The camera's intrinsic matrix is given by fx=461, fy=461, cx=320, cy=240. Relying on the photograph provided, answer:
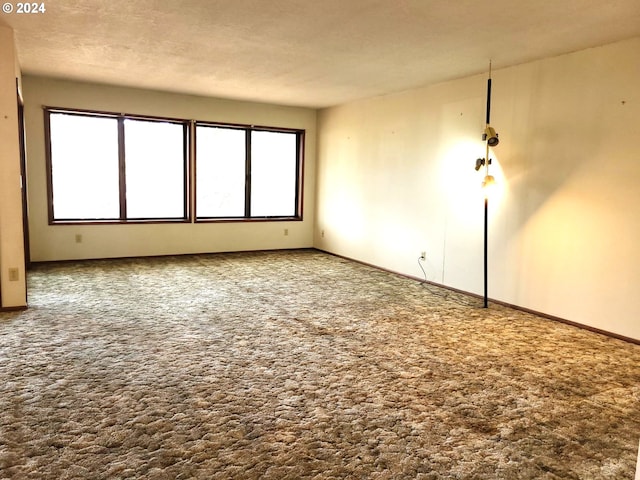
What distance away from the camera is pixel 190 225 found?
7410 mm

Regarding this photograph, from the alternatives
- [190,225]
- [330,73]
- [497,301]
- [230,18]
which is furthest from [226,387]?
[190,225]

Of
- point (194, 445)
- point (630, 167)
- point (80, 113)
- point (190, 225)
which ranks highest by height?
point (80, 113)

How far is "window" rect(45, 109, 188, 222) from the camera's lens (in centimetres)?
654

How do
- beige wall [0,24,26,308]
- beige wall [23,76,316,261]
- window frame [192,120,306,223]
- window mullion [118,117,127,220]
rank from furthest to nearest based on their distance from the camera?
window frame [192,120,306,223] < window mullion [118,117,127,220] < beige wall [23,76,316,261] < beige wall [0,24,26,308]

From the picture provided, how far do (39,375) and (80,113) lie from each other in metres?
4.72

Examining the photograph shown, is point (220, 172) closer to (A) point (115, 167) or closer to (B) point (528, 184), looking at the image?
(A) point (115, 167)

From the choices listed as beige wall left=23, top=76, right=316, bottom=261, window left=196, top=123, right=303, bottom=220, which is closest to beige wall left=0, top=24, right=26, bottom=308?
beige wall left=23, top=76, right=316, bottom=261

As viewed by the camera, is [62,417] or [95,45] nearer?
[62,417]

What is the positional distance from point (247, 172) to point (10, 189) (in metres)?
4.07

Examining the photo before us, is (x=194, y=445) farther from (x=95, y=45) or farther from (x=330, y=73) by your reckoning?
(x=330, y=73)

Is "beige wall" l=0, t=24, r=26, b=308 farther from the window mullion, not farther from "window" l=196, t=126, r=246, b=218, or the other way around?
"window" l=196, t=126, r=246, b=218

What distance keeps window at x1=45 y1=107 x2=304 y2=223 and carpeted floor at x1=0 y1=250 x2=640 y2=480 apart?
7.25ft

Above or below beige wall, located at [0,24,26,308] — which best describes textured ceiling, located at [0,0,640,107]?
above

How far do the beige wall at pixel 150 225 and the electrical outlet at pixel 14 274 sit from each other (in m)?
2.34
